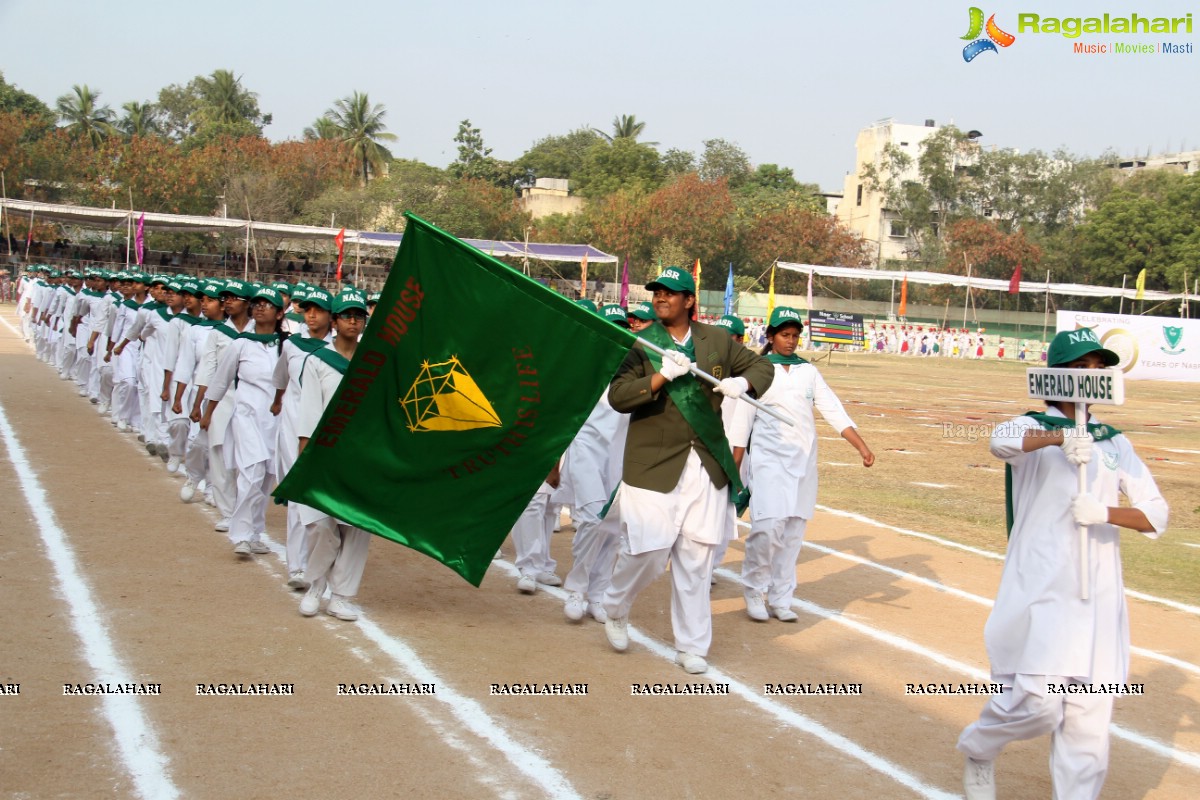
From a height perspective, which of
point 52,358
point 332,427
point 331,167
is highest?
point 331,167

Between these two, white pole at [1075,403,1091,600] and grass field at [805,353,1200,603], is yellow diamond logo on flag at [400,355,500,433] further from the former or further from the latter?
grass field at [805,353,1200,603]

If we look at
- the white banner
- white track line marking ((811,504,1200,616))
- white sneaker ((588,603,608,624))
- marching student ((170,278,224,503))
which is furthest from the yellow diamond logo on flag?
the white banner

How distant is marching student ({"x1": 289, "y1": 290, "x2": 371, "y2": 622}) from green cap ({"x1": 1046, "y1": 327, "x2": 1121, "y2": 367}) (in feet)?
13.3

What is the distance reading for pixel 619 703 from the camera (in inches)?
225

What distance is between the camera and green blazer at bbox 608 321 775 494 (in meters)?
6.25

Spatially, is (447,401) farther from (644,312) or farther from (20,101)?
(20,101)

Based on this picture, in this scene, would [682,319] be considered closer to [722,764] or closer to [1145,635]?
[722,764]

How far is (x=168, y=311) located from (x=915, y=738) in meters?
10.0

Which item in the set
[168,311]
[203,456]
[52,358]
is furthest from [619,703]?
[52,358]

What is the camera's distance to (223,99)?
83.8 meters

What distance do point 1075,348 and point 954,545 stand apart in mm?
6397

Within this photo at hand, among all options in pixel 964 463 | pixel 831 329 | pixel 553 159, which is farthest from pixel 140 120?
pixel 964 463

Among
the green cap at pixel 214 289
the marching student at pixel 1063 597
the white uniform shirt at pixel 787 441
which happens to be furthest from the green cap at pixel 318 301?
the marching student at pixel 1063 597

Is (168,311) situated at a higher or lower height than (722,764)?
higher
